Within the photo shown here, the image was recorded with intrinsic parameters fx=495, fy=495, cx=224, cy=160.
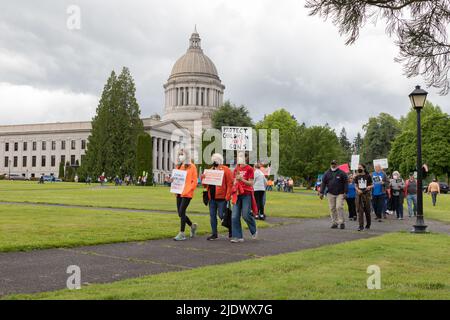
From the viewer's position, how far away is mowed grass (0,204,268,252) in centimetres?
1041

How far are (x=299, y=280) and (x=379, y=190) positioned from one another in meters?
14.0

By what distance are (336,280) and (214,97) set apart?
131m

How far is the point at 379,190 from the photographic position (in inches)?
774

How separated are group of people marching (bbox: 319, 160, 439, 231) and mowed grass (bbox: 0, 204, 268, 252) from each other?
235cm

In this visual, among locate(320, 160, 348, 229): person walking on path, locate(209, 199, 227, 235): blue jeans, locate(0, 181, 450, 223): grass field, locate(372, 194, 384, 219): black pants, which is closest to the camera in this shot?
locate(209, 199, 227, 235): blue jeans

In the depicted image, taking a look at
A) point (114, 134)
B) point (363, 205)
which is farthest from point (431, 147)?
point (363, 205)

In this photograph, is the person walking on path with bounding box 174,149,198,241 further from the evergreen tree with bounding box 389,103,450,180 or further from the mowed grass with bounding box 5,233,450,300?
the evergreen tree with bounding box 389,103,450,180

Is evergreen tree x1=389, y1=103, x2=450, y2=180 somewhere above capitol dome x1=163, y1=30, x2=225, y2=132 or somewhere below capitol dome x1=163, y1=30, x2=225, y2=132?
below

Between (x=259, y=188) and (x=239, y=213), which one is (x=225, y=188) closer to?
(x=239, y=213)

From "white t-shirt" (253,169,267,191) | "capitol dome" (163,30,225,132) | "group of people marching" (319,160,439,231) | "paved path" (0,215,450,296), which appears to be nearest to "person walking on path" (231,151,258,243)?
"paved path" (0,215,450,296)

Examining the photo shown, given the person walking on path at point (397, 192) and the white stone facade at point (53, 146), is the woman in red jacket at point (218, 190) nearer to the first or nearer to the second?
the person walking on path at point (397, 192)

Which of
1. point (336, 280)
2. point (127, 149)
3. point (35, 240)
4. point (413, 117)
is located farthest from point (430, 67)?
point (413, 117)

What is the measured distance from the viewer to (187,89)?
440ft
